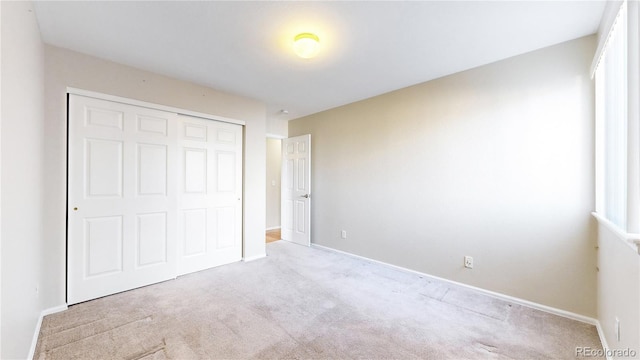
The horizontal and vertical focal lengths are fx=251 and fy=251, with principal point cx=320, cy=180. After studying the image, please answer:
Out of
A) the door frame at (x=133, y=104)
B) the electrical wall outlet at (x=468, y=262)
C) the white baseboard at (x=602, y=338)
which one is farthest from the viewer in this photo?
the electrical wall outlet at (x=468, y=262)

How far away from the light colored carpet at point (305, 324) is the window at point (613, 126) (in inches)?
42.8

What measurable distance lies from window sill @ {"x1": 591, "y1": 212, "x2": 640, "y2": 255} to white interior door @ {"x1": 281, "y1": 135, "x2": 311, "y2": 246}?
3.58 m

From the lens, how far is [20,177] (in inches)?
60.9

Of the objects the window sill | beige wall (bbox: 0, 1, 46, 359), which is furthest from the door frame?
the window sill

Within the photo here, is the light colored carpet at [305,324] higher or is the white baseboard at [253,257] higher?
the white baseboard at [253,257]

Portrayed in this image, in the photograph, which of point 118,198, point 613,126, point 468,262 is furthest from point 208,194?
point 613,126

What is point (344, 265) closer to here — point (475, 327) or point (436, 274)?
point (436, 274)

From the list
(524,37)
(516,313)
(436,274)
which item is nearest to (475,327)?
(516,313)

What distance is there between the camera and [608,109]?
1.86 m

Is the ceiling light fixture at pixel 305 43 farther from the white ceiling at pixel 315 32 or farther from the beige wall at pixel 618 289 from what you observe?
the beige wall at pixel 618 289

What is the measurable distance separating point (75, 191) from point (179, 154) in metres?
1.04

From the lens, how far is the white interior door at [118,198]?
2.47 m

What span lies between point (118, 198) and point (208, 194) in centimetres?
98

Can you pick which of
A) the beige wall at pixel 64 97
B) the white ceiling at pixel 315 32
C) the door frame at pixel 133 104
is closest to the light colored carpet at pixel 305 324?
the beige wall at pixel 64 97
